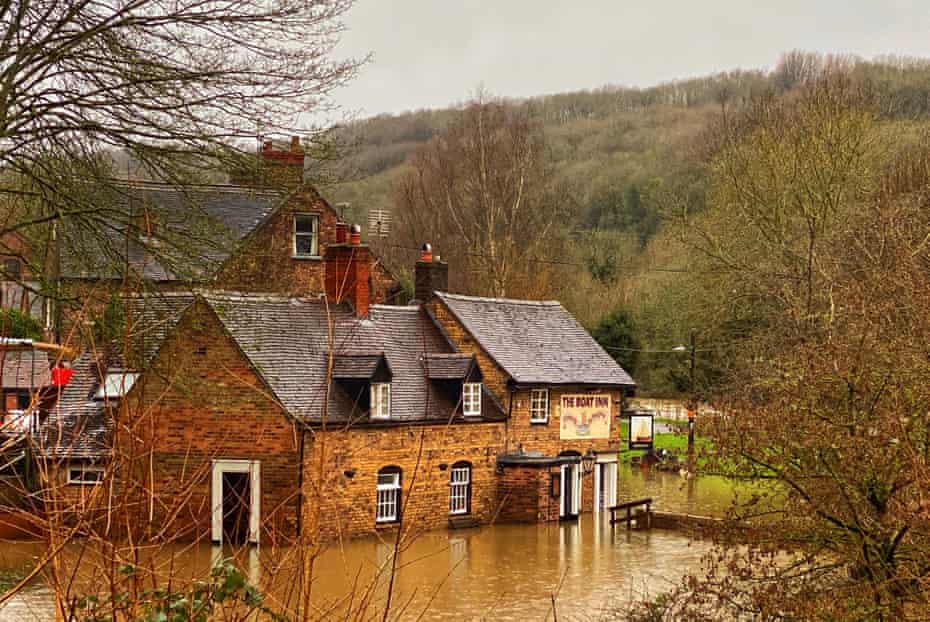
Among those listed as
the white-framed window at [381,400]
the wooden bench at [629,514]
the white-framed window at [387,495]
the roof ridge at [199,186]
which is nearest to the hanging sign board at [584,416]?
the wooden bench at [629,514]

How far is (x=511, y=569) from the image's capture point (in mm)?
24188

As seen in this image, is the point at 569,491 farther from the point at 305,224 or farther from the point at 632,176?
the point at 632,176

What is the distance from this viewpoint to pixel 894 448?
12.4 meters

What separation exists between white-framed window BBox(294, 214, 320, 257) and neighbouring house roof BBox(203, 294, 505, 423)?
6.13 meters

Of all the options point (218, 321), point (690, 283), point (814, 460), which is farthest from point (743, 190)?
point (814, 460)

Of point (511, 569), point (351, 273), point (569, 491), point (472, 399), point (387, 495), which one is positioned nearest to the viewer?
point (511, 569)

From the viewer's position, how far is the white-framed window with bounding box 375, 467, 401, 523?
2762 cm

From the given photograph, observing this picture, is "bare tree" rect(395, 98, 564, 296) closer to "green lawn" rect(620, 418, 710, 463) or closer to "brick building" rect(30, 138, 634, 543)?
"green lawn" rect(620, 418, 710, 463)

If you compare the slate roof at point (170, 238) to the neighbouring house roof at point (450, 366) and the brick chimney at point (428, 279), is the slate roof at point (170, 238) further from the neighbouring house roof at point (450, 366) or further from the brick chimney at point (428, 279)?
the brick chimney at point (428, 279)

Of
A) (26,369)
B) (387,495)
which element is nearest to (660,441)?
(387,495)

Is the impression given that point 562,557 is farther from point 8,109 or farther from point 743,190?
point 743,190

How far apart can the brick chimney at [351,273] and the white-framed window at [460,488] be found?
14.5ft

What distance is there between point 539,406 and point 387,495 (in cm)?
575

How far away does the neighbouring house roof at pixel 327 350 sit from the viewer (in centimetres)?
2644
